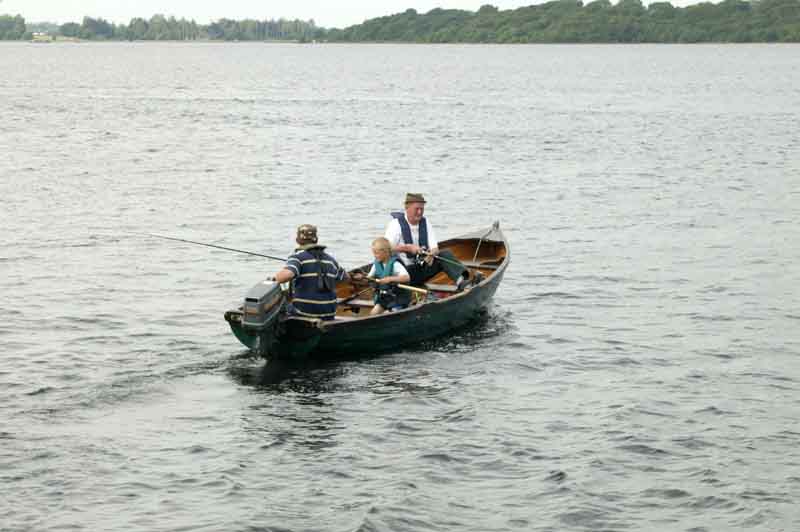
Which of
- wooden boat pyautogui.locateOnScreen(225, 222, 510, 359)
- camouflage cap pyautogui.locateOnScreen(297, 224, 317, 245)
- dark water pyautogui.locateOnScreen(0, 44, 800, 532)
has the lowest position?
dark water pyautogui.locateOnScreen(0, 44, 800, 532)

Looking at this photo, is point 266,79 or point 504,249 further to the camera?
point 266,79

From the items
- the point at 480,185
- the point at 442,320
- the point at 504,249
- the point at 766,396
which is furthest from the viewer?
the point at 480,185

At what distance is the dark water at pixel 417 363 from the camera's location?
1252 centimetres

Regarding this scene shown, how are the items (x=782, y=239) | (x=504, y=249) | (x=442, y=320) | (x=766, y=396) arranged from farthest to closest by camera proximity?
1. (x=782, y=239)
2. (x=504, y=249)
3. (x=442, y=320)
4. (x=766, y=396)

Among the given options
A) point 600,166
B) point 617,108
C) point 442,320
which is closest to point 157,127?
point 600,166

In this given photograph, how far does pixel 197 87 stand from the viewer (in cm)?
10744

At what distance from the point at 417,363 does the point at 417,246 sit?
2260mm

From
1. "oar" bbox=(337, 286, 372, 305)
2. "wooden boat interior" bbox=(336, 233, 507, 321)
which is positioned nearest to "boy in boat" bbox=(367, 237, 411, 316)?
"wooden boat interior" bbox=(336, 233, 507, 321)

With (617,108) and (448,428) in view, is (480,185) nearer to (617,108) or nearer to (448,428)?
(448,428)

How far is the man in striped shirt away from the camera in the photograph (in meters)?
16.4

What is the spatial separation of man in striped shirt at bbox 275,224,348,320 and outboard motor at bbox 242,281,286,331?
0.33 metres

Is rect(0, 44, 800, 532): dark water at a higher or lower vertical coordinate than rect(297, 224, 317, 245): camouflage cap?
lower

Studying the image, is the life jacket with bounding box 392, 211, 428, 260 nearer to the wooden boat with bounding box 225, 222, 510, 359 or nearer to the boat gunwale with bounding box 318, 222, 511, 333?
the wooden boat with bounding box 225, 222, 510, 359

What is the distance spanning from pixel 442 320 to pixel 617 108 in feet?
206
